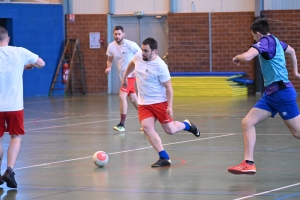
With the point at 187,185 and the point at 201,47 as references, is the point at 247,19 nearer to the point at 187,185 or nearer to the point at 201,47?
the point at 201,47

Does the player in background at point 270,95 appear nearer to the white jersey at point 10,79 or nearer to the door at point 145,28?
the white jersey at point 10,79

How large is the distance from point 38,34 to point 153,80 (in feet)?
58.1

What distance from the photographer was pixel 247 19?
85.2 feet

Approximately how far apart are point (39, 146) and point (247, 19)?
1545 centimetres

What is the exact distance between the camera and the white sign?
27500mm

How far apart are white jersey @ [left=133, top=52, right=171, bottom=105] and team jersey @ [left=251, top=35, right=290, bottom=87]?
1820mm

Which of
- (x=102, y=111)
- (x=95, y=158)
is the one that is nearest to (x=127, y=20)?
(x=102, y=111)

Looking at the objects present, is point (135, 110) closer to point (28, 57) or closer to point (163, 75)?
point (163, 75)

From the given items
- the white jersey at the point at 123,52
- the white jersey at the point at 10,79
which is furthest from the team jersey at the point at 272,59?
the white jersey at the point at 123,52

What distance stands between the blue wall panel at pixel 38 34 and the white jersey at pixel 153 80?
16736mm

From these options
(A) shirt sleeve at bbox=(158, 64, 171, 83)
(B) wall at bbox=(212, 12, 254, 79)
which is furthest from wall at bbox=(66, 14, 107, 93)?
(A) shirt sleeve at bbox=(158, 64, 171, 83)

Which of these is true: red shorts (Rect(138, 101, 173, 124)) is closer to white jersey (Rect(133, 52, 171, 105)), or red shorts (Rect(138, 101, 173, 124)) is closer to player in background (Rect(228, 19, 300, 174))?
white jersey (Rect(133, 52, 171, 105))

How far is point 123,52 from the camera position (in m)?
14.7

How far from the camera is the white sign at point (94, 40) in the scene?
27.5 m
